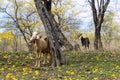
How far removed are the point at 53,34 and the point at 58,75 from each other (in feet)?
12.0

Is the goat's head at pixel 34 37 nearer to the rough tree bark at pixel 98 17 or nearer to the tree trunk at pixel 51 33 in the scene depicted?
the tree trunk at pixel 51 33

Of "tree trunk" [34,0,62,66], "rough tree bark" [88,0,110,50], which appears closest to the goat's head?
"tree trunk" [34,0,62,66]

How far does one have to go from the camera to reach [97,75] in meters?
11.5

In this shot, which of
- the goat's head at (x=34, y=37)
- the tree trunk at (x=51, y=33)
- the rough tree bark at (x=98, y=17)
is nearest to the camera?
the goat's head at (x=34, y=37)

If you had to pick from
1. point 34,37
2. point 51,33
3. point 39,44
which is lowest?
point 39,44

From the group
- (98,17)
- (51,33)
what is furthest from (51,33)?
(98,17)

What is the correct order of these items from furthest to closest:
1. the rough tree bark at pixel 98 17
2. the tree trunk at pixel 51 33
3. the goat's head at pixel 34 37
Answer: the rough tree bark at pixel 98 17
the tree trunk at pixel 51 33
the goat's head at pixel 34 37

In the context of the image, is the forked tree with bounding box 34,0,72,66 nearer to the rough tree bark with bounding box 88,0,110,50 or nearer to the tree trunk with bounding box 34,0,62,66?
the tree trunk with bounding box 34,0,62,66

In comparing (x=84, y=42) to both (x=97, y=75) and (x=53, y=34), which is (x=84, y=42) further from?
(x=97, y=75)

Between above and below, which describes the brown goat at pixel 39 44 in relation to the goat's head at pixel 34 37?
below

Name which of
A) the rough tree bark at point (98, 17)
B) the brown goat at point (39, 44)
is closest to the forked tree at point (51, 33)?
the brown goat at point (39, 44)

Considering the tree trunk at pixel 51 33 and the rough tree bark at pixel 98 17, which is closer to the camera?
the tree trunk at pixel 51 33

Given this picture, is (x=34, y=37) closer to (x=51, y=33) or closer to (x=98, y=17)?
(x=51, y=33)

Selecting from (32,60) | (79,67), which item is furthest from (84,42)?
(79,67)
